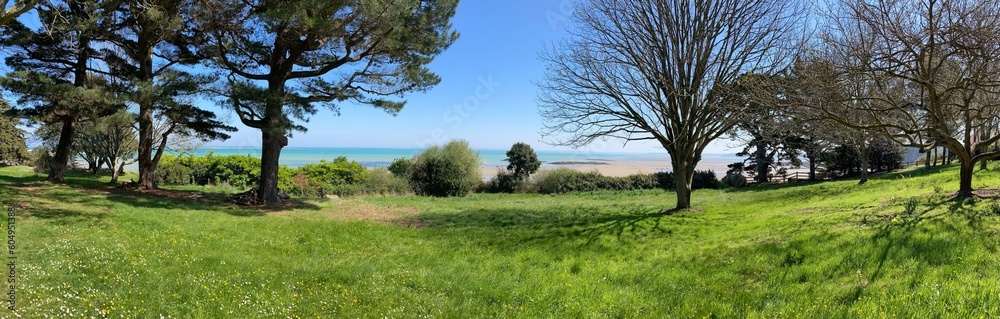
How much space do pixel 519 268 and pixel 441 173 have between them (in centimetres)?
2138

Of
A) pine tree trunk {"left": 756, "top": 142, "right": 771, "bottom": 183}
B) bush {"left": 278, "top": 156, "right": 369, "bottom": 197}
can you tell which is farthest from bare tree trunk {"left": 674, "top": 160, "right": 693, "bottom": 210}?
pine tree trunk {"left": 756, "top": 142, "right": 771, "bottom": 183}

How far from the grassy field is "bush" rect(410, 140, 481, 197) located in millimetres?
17123

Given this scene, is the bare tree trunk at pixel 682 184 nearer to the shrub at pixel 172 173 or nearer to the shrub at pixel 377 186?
the shrub at pixel 377 186

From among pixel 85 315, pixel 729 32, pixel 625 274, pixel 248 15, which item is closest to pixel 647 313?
pixel 625 274

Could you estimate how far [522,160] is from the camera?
1367 inches

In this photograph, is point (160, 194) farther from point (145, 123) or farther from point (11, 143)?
point (11, 143)

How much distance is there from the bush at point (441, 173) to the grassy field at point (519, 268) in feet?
56.2

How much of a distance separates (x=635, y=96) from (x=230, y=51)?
45.3 feet

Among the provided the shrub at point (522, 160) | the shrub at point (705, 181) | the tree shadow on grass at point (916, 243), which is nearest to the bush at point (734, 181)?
the shrub at point (705, 181)

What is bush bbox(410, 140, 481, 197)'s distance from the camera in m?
28.0

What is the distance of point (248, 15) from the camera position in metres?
14.7

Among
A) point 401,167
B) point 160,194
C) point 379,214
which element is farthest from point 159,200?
point 401,167

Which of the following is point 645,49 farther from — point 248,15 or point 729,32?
point 248,15

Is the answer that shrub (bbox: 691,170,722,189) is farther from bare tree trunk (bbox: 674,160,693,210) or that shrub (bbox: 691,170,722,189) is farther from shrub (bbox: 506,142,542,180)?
bare tree trunk (bbox: 674,160,693,210)
